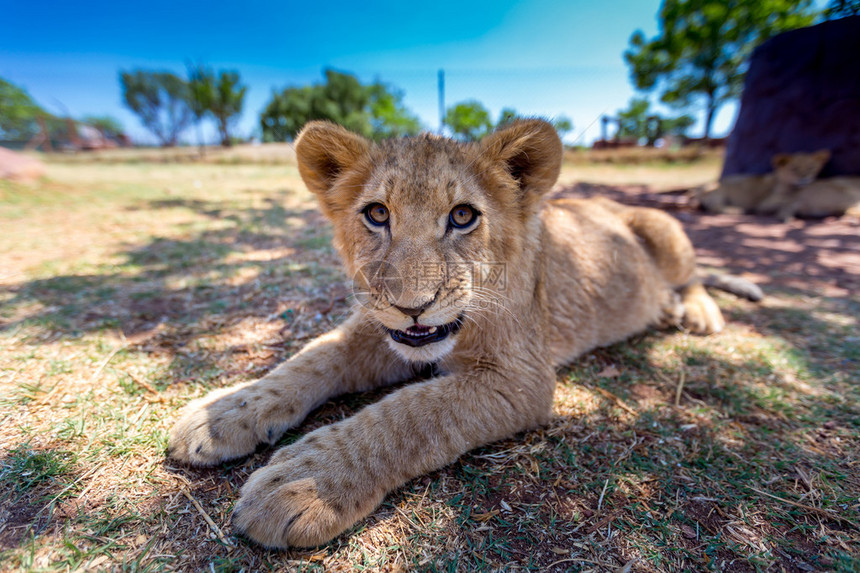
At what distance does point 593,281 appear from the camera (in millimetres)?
3340

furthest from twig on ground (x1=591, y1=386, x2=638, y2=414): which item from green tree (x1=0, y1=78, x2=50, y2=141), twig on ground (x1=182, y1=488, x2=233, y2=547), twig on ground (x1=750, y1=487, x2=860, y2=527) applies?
green tree (x1=0, y1=78, x2=50, y2=141)

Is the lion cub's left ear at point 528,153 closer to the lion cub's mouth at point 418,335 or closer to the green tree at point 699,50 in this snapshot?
the lion cub's mouth at point 418,335

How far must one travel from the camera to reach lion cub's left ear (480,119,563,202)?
94.7 inches

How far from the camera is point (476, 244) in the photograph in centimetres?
230

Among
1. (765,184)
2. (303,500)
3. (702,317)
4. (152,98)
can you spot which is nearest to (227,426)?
(303,500)

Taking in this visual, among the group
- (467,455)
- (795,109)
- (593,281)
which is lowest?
(467,455)

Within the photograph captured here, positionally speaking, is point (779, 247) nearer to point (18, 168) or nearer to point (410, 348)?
point (410, 348)

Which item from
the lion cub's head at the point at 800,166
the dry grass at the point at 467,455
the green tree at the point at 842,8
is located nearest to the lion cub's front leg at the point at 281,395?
the dry grass at the point at 467,455

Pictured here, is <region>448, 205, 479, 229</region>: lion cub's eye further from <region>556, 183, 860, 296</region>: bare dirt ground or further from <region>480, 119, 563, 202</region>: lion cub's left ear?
<region>556, 183, 860, 296</region>: bare dirt ground

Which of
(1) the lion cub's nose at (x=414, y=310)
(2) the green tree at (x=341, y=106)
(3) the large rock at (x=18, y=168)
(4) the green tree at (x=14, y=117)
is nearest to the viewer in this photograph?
(1) the lion cub's nose at (x=414, y=310)

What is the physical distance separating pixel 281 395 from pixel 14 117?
36139 millimetres

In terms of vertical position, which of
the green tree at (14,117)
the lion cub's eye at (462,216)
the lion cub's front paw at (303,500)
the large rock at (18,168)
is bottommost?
the lion cub's front paw at (303,500)

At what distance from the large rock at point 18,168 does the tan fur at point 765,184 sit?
→ 60.5 ft

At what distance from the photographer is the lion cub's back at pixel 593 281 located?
3.09 meters
